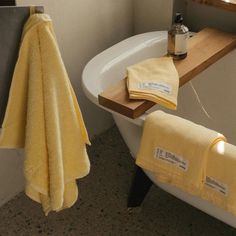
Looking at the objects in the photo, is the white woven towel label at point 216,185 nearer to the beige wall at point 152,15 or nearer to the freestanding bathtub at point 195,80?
the freestanding bathtub at point 195,80

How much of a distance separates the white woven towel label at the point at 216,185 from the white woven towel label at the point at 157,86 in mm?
341

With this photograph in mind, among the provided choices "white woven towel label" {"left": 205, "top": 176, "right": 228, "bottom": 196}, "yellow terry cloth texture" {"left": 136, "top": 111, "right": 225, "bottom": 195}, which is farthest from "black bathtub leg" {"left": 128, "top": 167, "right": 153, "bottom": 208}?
"white woven towel label" {"left": 205, "top": 176, "right": 228, "bottom": 196}

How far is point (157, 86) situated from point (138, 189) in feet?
1.86

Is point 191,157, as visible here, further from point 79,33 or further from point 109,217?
point 79,33

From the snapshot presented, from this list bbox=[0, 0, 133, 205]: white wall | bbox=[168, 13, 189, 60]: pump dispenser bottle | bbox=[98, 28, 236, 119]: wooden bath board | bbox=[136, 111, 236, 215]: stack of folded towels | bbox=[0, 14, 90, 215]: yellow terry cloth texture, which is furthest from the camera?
bbox=[0, 0, 133, 205]: white wall

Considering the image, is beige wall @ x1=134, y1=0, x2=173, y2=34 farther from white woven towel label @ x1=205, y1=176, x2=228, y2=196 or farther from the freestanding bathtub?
white woven towel label @ x1=205, y1=176, x2=228, y2=196

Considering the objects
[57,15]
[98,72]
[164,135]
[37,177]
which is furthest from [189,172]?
[57,15]

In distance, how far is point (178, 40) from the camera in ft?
5.00

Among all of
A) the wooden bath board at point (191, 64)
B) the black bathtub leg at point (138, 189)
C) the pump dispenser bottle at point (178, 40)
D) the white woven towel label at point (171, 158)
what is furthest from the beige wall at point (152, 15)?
the white woven towel label at point (171, 158)

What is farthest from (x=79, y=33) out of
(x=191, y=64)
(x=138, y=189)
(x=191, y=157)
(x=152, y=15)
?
(x=191, y=157)

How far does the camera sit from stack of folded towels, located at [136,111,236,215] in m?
1.10

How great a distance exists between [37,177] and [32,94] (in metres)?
0.28

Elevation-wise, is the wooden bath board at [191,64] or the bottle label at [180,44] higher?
the bottle label at [180,44]

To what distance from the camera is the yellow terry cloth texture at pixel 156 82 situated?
4.24 ft
